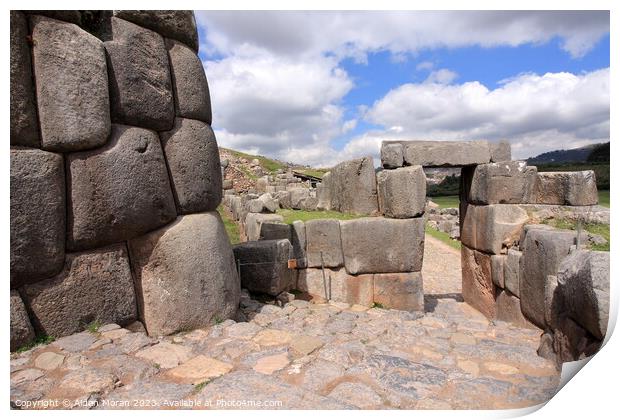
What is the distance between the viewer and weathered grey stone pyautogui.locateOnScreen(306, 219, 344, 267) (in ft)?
19.8

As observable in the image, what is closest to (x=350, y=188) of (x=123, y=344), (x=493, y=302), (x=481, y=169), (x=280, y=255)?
(x=280, y=255)

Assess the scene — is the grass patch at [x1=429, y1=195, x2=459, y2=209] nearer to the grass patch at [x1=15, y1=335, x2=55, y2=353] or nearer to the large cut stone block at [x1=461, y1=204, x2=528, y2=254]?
the large cut stone block at [x1=461, y1=204, x2=528, y2=254]

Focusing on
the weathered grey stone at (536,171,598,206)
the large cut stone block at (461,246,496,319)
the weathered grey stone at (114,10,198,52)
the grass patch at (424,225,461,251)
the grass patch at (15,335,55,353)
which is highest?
the weathered grey stone at (114,10,198,52)

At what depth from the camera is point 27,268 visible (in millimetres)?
2779

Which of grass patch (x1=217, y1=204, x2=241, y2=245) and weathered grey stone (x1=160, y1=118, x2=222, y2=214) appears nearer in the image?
weathered grey stone (x1=160, y1=118, x2=222, y2=214)

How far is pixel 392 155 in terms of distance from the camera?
6477 millimetres

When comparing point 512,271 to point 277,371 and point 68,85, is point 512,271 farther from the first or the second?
point 68,85

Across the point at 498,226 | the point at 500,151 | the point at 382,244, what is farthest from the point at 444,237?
the point at 382,244

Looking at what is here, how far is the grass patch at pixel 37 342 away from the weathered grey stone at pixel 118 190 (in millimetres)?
703

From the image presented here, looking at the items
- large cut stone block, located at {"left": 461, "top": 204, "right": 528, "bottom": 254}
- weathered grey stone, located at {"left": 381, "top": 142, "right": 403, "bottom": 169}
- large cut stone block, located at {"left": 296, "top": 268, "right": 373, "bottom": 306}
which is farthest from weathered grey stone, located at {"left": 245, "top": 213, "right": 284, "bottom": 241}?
large cut stone block, located at {"left": 461, "top": 204, "right": 528, "bottom": 254}

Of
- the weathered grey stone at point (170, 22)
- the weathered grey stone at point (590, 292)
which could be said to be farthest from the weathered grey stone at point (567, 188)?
the weathered grey stone at point (170, 22)

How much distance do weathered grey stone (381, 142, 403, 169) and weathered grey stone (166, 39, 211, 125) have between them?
3516 millimetres

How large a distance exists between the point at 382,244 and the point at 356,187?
45.9 inches

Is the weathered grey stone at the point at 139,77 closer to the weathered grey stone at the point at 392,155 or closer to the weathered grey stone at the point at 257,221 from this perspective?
the weathered grey stone at the point at 257,221
